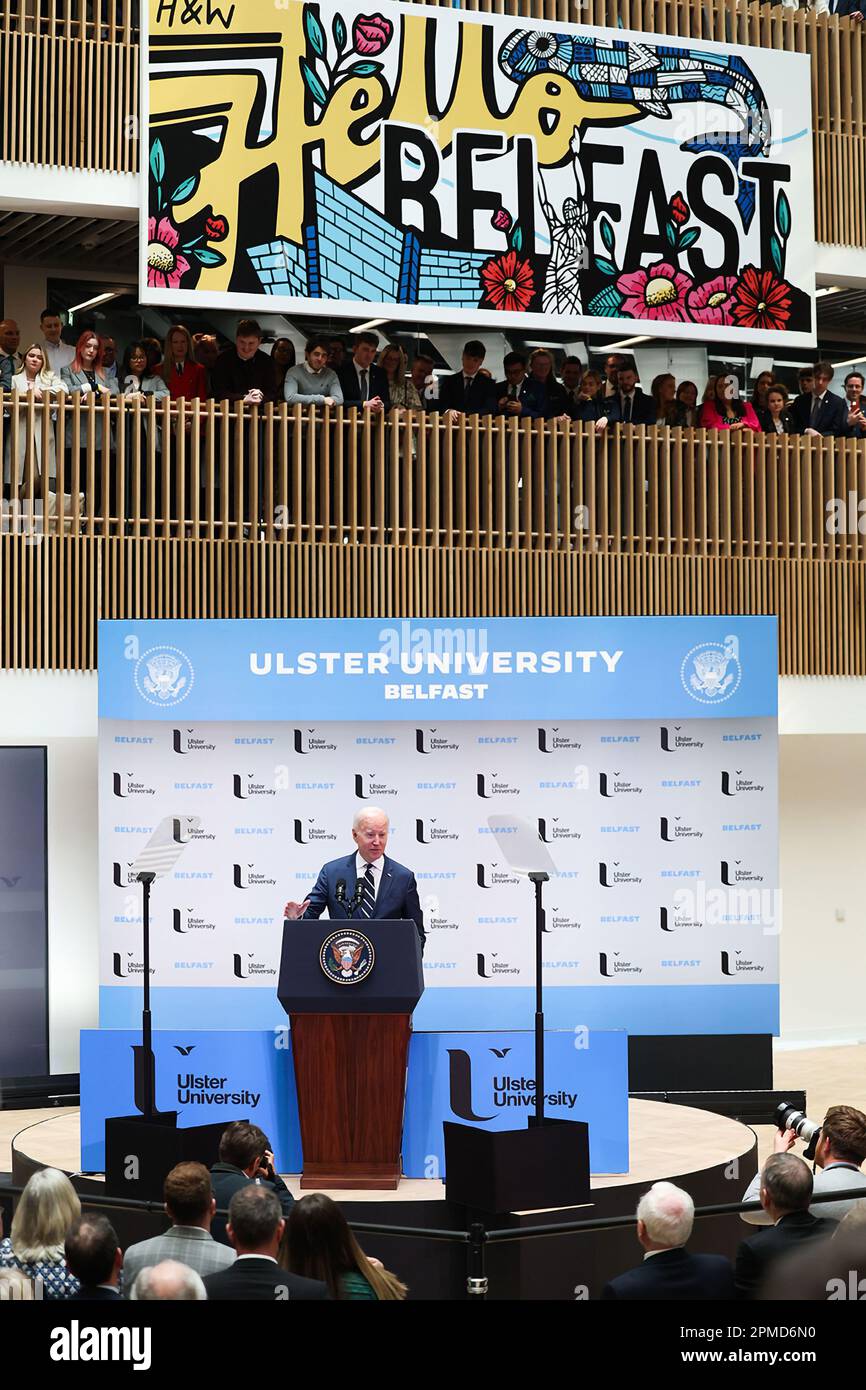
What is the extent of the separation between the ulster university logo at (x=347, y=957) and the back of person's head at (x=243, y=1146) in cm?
144

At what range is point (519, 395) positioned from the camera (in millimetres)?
12539

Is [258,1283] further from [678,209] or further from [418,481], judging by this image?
[678,209]

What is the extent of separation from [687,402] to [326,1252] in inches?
376

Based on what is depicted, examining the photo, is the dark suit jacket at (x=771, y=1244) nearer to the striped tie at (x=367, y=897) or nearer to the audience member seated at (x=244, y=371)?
the striped tie at (x=367, y=897)

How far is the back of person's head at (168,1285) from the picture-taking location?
3.86 meters

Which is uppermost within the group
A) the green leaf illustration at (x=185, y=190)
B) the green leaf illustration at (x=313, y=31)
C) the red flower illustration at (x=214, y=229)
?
the green leaf illustration at (x=313, y=31)

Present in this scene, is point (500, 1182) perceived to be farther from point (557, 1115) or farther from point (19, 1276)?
point (19, 1276)

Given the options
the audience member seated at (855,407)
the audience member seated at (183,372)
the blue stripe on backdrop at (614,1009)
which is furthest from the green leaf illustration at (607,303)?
the blue stripe on backdrop at (614,1009)

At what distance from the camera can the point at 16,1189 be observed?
578 cm

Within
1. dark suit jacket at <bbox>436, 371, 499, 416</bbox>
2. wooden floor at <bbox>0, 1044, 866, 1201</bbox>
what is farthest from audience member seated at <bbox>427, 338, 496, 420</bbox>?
wooden floor at <bbox>0, 1044, 866, 1201</bbox>

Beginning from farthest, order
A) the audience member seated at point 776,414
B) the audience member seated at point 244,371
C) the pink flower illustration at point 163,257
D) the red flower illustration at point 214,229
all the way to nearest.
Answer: the audience member seated at point 776,414 < the audience member seated at point 244,371 < the red flower illustration at point 214,229 < the pink flower illustration at point 163,257

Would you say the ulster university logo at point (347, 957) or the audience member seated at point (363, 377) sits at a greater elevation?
the audience member seated at point (363, 377)

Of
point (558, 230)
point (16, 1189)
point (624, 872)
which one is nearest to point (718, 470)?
point (558, 230)
